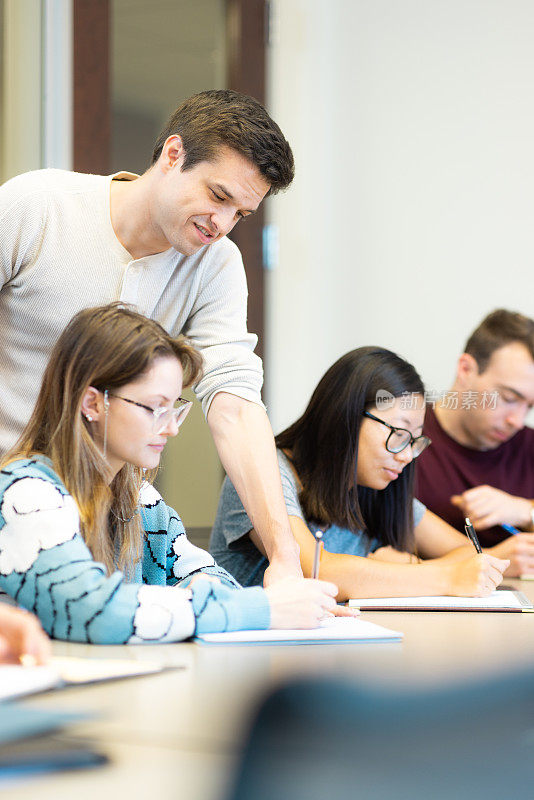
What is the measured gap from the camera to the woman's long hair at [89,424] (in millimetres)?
1302

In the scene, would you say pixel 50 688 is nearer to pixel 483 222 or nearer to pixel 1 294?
pixel 1 294

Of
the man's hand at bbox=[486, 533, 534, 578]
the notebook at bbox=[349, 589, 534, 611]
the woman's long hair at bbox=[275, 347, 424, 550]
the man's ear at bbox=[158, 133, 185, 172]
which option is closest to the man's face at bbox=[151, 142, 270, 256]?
the man's ear at bbox=[158, 133, 185, 172]

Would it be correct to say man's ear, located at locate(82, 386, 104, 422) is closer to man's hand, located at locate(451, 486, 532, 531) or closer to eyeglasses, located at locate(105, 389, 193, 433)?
eyeglasses, located at locate(105, 389, 193, 433)

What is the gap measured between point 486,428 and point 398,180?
47.1 inches

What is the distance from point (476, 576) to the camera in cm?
172

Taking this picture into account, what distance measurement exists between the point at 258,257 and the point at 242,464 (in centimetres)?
178

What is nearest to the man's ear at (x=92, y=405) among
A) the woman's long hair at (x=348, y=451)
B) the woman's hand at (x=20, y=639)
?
the woman's hand at (x=20, y=639)

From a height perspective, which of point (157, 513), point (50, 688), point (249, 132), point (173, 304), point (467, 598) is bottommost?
point (467, 598)

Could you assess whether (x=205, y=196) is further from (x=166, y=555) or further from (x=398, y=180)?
(x=398, y=180)

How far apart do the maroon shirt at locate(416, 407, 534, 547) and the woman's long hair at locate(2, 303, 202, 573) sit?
125 centimetres

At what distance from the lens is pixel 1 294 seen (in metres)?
1.62

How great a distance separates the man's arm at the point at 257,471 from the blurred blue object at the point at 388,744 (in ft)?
1.75

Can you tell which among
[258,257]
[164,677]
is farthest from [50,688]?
[258,257]

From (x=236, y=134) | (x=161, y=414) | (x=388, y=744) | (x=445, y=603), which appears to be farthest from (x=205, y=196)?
(x=388, y=744)
